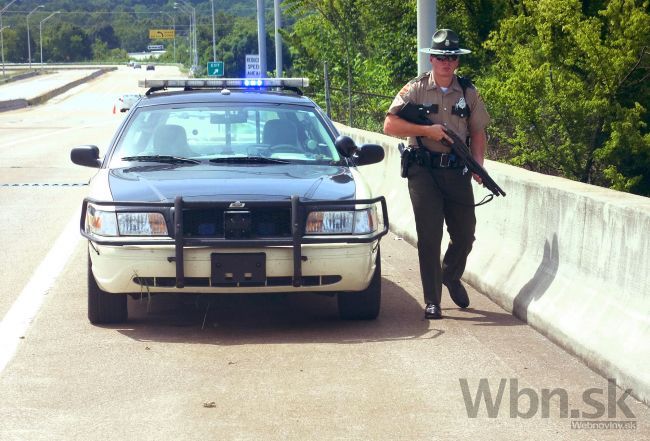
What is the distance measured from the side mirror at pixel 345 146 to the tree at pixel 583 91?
17.1 feet

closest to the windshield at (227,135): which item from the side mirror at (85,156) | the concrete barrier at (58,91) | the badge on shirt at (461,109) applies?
the side mirror at (85,156)

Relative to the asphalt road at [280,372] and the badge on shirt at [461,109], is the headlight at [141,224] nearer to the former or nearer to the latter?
the asphalt road at [280,372]

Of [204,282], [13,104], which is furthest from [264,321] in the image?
[13,104]

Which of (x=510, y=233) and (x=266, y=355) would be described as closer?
(x=266, y=355)

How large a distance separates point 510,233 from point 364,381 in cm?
A: 284

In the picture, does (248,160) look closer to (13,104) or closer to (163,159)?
(163,159)

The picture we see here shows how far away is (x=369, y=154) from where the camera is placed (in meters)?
8.52

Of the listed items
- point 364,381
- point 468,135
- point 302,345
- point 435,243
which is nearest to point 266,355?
point 302,345

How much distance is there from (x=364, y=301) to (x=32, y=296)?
259cm

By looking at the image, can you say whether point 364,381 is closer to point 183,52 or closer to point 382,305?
point 382,305

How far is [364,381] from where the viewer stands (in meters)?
6.34

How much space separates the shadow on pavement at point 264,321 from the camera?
750cm

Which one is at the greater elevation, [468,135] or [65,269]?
[468,135]

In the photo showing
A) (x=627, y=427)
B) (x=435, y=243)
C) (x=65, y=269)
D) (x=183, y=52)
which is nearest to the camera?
(x=627, y=427)
